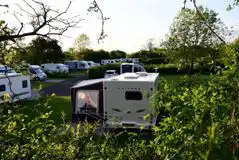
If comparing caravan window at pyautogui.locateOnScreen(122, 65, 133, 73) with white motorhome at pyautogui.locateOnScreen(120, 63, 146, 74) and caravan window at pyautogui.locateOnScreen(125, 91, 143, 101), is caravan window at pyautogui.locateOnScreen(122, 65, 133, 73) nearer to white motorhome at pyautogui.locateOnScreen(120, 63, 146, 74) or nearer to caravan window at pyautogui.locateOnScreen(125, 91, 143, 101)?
white motorhome at pyautogui.locateOnScreen(120, 63, 146, 74)

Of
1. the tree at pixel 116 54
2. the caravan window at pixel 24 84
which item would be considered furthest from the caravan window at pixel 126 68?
the tree at pixel 116 54

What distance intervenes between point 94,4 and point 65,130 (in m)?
1.02

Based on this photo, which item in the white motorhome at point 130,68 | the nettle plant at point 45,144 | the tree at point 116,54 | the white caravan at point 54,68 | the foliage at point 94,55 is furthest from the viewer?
the tree at point 116,54

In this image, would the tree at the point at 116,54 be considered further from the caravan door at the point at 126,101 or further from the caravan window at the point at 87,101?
the caravan door at the point at 126,101

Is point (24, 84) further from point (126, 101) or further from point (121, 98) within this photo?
point (126, 101)

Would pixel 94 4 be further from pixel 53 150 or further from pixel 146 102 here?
pixel 146 102

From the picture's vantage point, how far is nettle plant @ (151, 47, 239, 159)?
2.86ft

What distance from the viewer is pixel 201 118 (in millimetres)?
1022

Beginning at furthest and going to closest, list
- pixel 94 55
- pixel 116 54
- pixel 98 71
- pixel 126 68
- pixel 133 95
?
pixel 116 54 < pixel 94 55 < pixel 98 71 < pixel 126 68 < pixel 133 95

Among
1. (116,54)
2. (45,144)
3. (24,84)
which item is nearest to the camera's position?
(45,144)

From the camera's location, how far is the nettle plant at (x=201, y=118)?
2.86 feet

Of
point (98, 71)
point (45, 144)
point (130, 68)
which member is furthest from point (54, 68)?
point (45, 144)

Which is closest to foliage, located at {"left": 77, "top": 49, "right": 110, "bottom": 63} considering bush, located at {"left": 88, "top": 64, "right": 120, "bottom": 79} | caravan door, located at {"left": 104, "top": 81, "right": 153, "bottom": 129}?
bush, located at {"left": 88, "top": 64, "right": 120, "bottom": 79}

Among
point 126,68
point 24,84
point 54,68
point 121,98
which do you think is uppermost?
point 121,98
